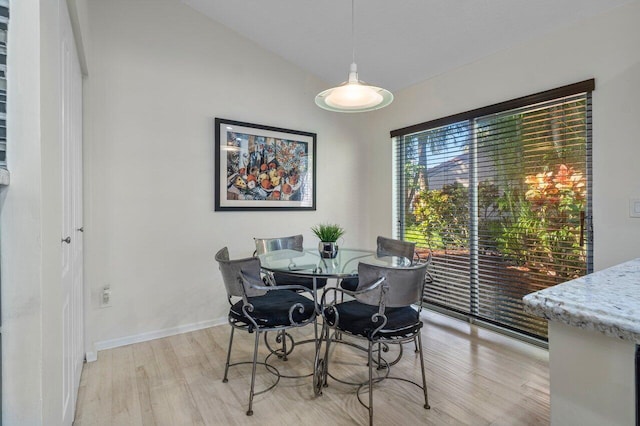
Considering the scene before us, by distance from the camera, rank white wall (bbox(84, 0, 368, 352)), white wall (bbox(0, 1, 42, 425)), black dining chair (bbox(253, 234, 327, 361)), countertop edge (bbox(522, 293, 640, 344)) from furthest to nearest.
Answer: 1. white wall (bbox(84, 0, 368, 352))
2. black dining chair (bbox(253, 234, 327, 361))
3. white wall (bbox(0, 1, 42, 425))
4. countertop edge (bbox(522, 293, 640, 344))

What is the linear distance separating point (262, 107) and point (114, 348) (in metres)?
2.58

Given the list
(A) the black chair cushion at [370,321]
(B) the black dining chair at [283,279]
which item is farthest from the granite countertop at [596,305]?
(B) the black dining chair at [283,279]

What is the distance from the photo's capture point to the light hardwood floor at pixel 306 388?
179cm

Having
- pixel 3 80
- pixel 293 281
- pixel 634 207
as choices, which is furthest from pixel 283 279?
pixel 634 207

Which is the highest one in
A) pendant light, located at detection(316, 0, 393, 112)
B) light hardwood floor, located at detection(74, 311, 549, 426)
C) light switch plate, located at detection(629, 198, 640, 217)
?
pendant light, located at detection(316, 0, 393, 112)

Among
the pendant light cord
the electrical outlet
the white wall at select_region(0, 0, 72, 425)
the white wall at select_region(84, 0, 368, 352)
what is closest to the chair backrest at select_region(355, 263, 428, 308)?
the white wall at select_region(0, 0, 72, 425)

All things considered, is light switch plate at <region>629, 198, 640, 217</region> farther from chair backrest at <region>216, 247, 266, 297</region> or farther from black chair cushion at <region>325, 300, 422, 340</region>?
chair backrest at <region>216, 247, 266, 297</region>

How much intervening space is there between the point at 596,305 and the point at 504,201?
2.42 metres

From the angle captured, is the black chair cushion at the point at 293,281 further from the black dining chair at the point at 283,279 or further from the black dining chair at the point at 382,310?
the black dining chair at the point at 382,310

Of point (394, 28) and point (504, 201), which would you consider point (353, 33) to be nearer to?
point (394, 28)

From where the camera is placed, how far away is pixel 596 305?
0.62 meters

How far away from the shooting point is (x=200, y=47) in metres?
3.06

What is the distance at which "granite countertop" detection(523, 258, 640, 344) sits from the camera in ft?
1.81

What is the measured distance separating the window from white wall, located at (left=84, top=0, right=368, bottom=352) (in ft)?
5.55
